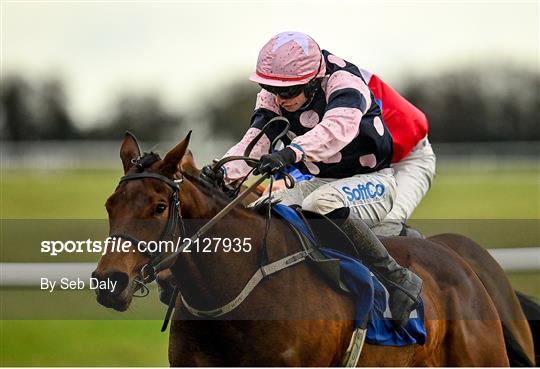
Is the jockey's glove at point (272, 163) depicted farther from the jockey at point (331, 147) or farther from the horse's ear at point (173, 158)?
the horse's ear at point (173, 158)

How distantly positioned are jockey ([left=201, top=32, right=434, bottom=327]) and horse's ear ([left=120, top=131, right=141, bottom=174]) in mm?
351

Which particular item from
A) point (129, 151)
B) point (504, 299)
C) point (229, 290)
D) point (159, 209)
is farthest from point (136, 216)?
point (504, 299)

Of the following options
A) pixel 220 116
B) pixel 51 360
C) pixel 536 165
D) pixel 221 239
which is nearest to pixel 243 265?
pixel 221 239

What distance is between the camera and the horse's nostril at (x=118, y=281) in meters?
3.57

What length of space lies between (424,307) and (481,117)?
31244mm

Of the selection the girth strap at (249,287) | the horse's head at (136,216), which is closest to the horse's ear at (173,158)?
the horse's head at (136,216)

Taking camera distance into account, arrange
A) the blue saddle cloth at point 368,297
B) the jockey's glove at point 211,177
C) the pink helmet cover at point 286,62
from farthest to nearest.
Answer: the pink helmet cover at point 286,62 → the blue saddle cloth at point 368,297 → the jockey's glove at point 211,177

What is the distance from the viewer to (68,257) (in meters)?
9.94

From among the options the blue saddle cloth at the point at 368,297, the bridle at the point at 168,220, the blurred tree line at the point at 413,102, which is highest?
the bridle at the point at 168,220

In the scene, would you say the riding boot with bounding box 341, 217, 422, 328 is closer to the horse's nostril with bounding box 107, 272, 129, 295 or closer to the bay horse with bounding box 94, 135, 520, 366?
the bay horse with bounding box 94, 135, 520, 366

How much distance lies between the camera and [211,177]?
4.17 m

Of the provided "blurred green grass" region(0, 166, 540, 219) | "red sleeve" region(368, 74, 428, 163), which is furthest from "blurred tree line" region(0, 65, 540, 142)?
"red sleeve" region(368, 74, 428, 163)

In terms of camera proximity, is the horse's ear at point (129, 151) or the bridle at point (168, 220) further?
the horse's ear at point (129, 151)

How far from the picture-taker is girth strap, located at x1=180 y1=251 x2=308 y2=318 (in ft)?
13.0
